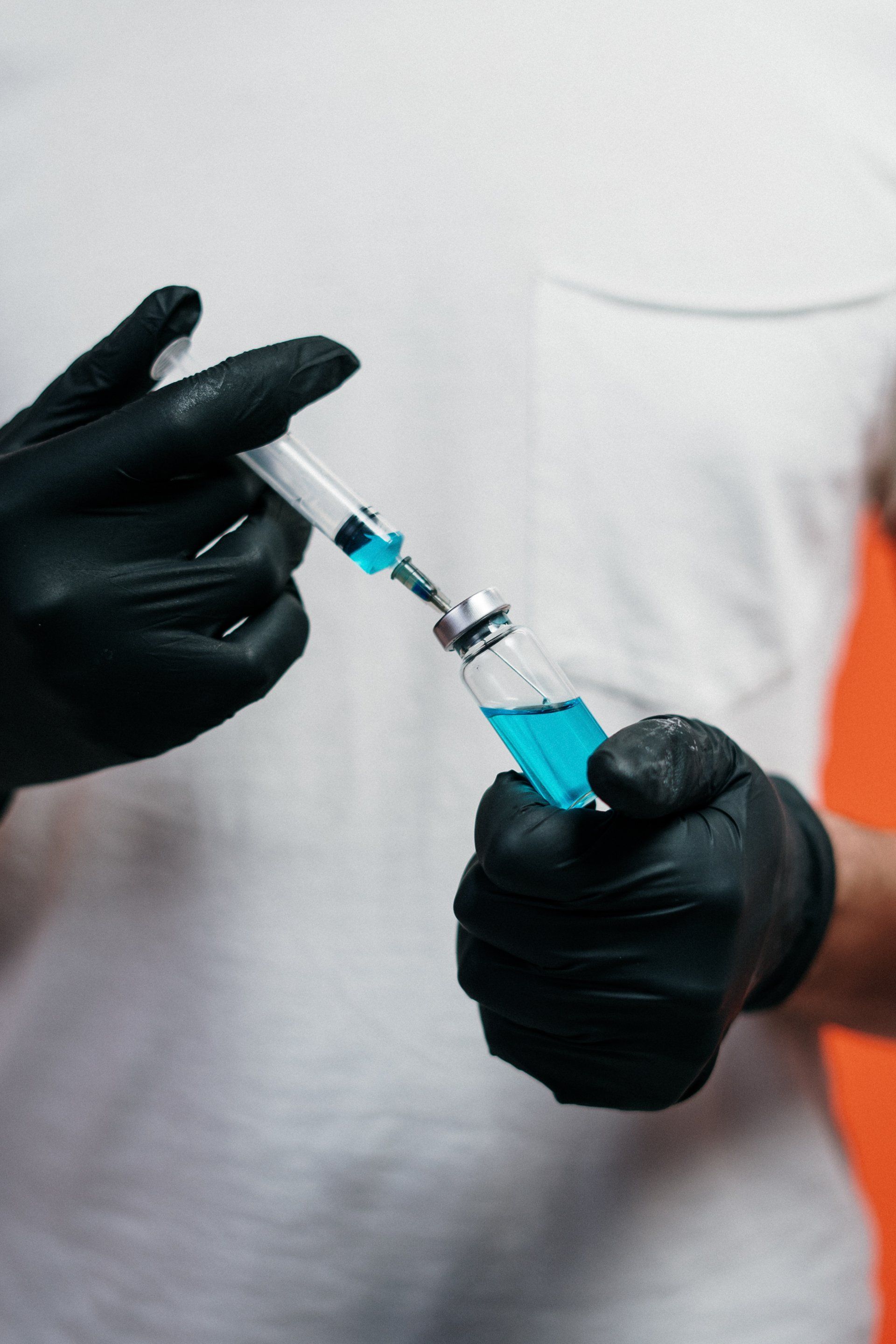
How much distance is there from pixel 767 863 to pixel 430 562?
325mm

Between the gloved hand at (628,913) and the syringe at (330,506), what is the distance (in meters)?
0.13

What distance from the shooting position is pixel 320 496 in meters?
0.62

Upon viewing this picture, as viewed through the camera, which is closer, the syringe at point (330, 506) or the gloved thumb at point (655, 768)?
the gloved thumb at point (655, 768)

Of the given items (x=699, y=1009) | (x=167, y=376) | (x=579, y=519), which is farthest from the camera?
(x=579, y=519)

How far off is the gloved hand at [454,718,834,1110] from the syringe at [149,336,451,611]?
0.13 meters

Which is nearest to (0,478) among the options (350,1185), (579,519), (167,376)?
(167,376)

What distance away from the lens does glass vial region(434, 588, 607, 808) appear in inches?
22.6

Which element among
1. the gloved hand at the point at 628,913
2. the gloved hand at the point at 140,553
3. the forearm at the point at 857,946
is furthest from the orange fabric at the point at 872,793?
the gloved hand at the point at 140,553

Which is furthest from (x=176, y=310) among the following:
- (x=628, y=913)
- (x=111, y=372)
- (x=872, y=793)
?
(x=872, y=793)

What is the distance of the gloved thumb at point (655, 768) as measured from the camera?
0.50 meters

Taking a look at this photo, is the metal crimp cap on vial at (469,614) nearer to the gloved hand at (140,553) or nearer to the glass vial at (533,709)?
the glass vial at (533,709)

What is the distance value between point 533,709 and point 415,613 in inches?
8.3

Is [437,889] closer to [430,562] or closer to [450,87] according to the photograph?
[430,562]

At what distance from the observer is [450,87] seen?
2.52ft
